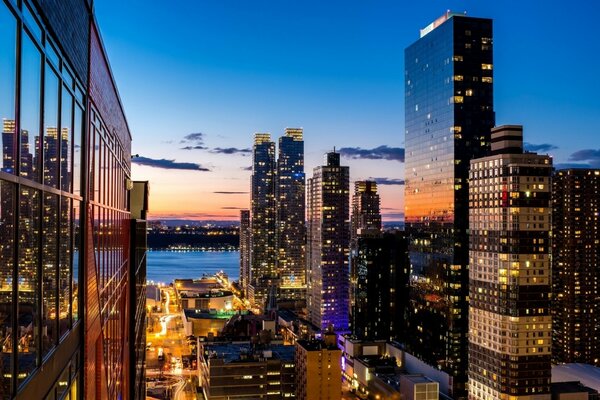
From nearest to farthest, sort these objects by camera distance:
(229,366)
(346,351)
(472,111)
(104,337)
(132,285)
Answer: (104,337), (132,285), (229,366), (472,111), (346,351)

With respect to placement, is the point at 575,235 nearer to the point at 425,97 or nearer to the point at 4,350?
the point at 425,97

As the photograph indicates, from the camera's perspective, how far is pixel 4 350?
271cm

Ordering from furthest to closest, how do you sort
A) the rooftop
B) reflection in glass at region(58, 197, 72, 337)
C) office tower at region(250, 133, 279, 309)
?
office tower at region(250, 133, 279, 309)
the rooftop
reflection in glass at region(58, 197, 72, 337)

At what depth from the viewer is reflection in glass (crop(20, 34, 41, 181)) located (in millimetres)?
2977

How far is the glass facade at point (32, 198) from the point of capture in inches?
107

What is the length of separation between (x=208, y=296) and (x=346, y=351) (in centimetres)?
3684

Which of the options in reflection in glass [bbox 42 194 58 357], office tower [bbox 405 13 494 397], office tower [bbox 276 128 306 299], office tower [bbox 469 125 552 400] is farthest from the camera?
office tower [bbox 276 128 306 299]

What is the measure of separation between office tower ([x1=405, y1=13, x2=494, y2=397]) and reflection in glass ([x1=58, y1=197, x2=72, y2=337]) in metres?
51.2

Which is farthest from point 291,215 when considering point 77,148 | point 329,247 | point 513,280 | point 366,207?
point 77,148

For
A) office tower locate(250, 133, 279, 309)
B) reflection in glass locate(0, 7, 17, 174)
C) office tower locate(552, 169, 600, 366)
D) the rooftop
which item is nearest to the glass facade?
reflection in glass locate(0, 7, 17, 174)

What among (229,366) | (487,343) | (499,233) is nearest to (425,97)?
(499,233)

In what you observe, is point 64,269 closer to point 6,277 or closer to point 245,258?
point 6,277

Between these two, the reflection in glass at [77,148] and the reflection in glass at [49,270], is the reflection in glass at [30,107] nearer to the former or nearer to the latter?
the reflection in glass at [49,270]

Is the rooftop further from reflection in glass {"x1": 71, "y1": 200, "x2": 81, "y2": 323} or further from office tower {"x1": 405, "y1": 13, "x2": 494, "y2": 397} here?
reflection in glass {"x1": 71, "y1": 200, "x2": 81, "y2": 323}
